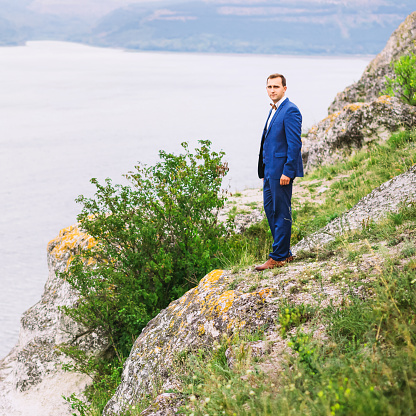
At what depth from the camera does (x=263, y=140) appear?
19.6 ft

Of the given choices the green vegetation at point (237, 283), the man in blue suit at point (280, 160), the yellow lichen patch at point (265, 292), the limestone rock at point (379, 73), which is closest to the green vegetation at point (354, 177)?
the green vegetation at point (237, 283)

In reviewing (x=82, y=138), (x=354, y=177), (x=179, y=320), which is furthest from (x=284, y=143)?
(x=82, y=138)

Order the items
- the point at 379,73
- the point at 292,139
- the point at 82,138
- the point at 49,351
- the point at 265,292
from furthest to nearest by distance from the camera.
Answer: the point at 82,138 → the point at 379,73 → the point at 49,351 → the point at 292,139 → the point at 265,292

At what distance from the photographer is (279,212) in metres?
5.83

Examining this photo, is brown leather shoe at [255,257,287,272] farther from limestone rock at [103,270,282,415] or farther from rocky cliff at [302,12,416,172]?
rocky cliff at [302,12,416,172]

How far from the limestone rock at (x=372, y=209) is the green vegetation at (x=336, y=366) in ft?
6.20

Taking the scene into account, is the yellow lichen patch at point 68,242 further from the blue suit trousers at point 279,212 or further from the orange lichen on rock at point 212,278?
the blue suit trousers at point 279,212

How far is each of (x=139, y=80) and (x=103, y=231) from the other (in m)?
157

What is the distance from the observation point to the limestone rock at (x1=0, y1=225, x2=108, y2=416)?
9359 mm

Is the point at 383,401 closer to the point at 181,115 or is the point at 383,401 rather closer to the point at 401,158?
the point at 401,158

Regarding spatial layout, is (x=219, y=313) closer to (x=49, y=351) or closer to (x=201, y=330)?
(x=201, y=330)

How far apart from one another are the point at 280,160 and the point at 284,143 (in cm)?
22

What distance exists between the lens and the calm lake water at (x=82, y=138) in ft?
117

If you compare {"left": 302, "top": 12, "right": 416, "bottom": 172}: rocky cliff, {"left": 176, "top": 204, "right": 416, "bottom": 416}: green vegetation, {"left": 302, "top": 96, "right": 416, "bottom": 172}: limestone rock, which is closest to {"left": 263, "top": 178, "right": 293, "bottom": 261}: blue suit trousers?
{"left": 176, "top": 204, "right": 416, "bottom": 416}: green vegetation
